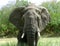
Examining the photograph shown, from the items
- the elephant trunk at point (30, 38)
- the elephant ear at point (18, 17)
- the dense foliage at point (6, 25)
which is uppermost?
the elephant ear at point (18, 17)

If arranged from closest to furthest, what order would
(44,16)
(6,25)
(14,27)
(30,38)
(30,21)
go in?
(30,38), (30,21), (44,16), (14,27), (6,25)

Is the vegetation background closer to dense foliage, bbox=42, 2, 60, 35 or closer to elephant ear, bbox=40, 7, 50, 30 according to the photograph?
dense foliage, bbox=42, 2, 60, 35

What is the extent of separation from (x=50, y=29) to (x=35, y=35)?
18.1 m

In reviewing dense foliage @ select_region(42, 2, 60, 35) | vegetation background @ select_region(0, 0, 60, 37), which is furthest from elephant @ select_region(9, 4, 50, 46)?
dense foliage @ select_region(42, 2, 60, 35)

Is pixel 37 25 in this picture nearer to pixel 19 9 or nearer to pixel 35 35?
pixel 35 35

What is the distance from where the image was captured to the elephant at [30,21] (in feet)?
22.9

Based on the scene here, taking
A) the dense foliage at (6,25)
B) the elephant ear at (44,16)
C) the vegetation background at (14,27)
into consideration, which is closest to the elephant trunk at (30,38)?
the elephant ear at (44,16)

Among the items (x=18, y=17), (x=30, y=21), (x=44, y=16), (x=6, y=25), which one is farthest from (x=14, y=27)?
(x=30, y=21)

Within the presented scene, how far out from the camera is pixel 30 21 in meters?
7.14

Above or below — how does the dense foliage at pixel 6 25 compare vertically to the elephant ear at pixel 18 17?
below

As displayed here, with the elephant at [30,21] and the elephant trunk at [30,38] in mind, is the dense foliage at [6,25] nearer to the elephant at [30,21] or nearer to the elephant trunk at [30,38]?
the elephant at [30,21]

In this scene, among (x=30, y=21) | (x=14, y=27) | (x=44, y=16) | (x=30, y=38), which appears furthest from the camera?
(x=14, y=27)

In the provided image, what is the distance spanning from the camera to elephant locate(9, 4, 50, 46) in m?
6.99

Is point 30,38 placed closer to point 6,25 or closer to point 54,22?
point 54,22
